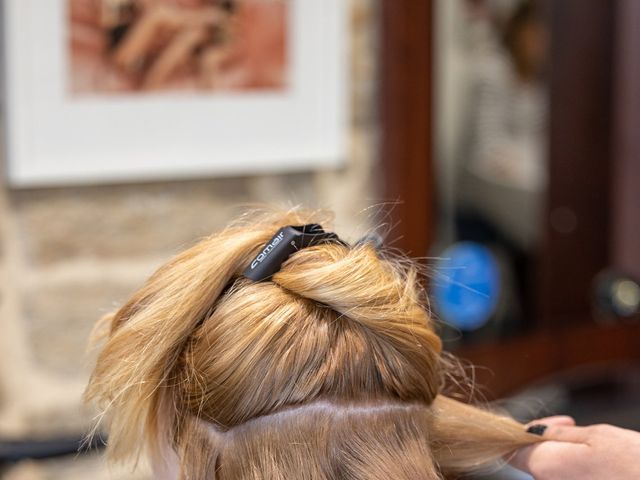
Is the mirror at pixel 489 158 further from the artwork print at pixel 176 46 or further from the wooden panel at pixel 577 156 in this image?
the artwork print at pixel 176 46

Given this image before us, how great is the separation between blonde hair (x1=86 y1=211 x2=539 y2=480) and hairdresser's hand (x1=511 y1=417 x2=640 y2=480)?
0.37ft

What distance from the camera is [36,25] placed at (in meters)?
1.41

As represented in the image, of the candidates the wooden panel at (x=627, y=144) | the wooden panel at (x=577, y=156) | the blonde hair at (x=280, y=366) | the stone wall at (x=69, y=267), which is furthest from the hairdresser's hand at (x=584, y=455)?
the wooden panel at (x=627, y=144)

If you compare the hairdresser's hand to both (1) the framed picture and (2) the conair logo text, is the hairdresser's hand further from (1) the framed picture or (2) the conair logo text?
(1) the framed picture

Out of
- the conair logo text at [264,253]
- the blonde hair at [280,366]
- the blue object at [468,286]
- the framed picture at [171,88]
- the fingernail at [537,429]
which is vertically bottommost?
the blue object at [468,286]

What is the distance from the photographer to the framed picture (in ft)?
4.67

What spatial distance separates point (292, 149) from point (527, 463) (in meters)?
0.89

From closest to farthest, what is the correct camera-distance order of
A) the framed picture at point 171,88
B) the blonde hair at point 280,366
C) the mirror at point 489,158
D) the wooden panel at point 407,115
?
the blonde hair at point 280,366
the framed picture at point 171,88
the wooden panel at point 407,115
the mirror at point 489,158

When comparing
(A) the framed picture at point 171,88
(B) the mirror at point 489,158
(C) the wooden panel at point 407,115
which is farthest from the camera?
(B) the mirror at point 489,158

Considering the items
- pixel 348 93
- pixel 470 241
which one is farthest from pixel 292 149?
pixel 470 241

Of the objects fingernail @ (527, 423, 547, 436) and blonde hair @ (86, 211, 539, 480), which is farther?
fingernail @ (527, 423, 547, 436)

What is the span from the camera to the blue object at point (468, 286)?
1.86 meters

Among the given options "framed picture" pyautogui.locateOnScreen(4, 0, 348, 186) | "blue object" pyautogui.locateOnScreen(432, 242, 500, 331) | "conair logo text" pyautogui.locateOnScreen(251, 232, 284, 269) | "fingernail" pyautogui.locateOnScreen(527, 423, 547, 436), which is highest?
"framed picture" pyautogui.locateOnScreen(4, 0, 348, 186)

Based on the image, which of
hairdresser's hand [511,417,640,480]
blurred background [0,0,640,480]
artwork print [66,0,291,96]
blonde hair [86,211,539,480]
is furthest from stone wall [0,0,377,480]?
hairdresser's hand [511,417,640,480]
